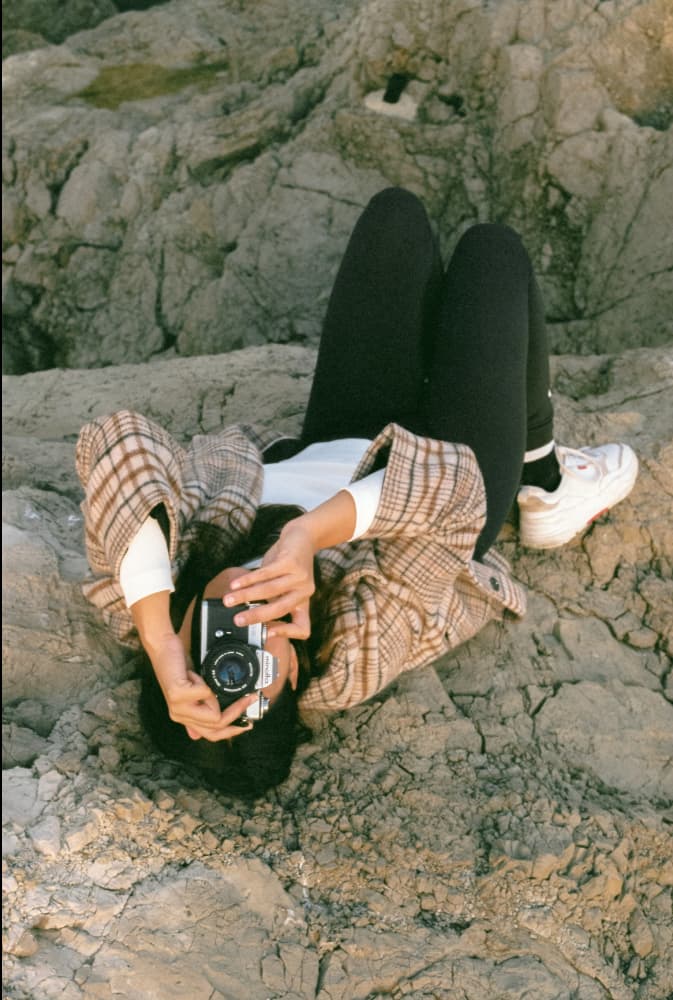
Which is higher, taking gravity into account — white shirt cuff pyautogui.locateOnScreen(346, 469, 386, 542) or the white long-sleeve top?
white shirt cuff pyautogui.locateOnScreen(346, 469, 386, 542)

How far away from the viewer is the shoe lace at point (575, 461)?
251cm

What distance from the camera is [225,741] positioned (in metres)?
1.87

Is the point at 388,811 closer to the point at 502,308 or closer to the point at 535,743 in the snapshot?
the point at 535,743

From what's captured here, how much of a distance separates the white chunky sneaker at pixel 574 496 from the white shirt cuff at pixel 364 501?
676mm

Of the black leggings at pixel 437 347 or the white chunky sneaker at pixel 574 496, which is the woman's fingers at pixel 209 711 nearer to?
the black leggings at pixel 437 347

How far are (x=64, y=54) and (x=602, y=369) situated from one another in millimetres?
2948

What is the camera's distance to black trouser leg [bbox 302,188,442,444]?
239cm

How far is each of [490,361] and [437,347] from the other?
0.15 metres

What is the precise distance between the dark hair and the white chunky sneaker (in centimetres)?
A: 67

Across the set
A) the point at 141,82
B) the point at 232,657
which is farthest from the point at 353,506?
the point at 141,82

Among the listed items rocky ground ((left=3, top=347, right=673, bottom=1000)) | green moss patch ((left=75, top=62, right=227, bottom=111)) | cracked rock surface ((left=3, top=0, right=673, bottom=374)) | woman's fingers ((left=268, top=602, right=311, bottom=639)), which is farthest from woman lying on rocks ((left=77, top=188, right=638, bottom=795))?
green moss patch ((left=75, top=62, right=227, bottom=111))

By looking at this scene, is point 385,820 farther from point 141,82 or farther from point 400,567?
point 141,82

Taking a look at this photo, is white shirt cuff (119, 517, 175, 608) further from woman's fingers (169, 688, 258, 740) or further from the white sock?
the white sock

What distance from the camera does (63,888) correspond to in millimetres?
1721
